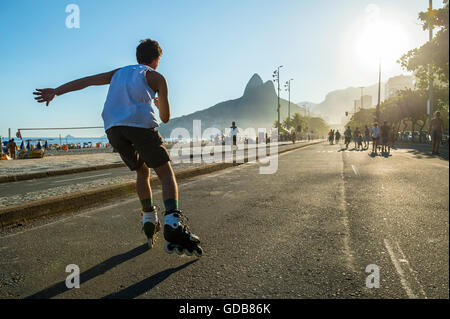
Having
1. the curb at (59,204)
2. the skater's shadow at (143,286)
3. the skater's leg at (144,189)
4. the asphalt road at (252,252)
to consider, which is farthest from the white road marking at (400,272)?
the curb at (59,204)

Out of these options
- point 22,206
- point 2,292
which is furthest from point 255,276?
point 22,206

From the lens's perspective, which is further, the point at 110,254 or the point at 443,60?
the point at 110,254

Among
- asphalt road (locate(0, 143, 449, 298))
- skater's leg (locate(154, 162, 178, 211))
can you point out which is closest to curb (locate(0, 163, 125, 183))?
asphalt road (locate(0, 143, 449, 298))

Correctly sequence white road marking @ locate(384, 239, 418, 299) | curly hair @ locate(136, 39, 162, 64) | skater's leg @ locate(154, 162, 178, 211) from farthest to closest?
curly hair @ locate(136, 39, 162, 64), skater's leg @ locate(154, 162, 178, 211), white road marking @ locate(384, 239, 418, 299)

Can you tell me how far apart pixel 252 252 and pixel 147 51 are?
2066 millimetres

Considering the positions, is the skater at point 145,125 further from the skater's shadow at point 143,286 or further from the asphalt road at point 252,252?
the asphalt road at point 252,252

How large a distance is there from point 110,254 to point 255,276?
137 cm

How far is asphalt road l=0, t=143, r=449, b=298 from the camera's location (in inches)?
85.9

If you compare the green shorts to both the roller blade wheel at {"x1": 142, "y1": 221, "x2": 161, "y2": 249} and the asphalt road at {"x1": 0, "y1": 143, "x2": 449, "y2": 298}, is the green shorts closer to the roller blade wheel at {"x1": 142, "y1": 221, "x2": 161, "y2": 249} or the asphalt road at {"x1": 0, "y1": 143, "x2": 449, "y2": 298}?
the roller blade wheel at {"x1": 142, "y1": 221, "x2": 161, "y2": 249}

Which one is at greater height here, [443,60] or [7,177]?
[443,60]

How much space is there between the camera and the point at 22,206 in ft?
14.3

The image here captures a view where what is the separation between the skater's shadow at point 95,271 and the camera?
7.08 feet

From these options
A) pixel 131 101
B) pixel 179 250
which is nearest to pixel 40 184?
pixel 131 101
